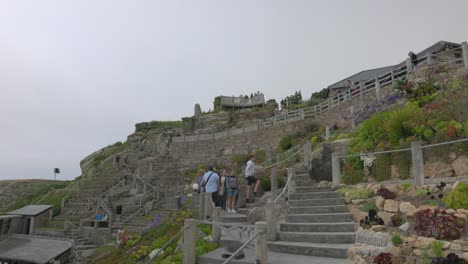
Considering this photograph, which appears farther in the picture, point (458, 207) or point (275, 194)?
point (275, 194)

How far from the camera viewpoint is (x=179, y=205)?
16266 millimetres

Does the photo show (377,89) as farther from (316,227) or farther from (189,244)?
(189,244)

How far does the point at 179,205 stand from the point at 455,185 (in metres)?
12.8

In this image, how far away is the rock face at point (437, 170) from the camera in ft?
24.3

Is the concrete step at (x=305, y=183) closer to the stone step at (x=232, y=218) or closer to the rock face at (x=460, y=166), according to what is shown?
the stone step at (x=232, y=218)

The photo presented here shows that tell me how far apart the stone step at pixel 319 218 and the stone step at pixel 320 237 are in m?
0.78

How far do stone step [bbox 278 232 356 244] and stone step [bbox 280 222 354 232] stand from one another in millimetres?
297

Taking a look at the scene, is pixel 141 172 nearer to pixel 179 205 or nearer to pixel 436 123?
pixel 179 205

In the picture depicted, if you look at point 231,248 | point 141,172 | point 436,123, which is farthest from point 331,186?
point 141,172

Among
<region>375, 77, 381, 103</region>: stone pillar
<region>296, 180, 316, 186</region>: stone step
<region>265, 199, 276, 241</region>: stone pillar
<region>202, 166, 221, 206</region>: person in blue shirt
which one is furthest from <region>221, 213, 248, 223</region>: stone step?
<region>375, 77, 381, 103</region>: stone pillar

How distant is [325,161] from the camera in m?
11.2

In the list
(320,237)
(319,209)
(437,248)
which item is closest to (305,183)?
Answer: (319,209)

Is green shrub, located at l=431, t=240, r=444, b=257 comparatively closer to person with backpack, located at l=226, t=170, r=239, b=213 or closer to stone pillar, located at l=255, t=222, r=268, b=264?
stone pillar, located at l=255, t=222, r=268, b=264

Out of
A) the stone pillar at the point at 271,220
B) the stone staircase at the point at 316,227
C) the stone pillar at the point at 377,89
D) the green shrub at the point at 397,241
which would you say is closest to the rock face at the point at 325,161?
the stone staircase at the point at 316,227
